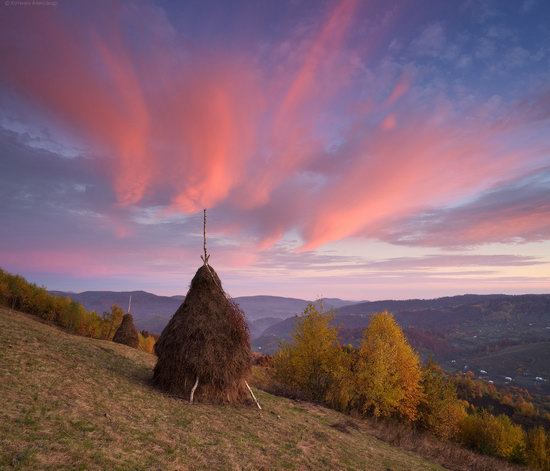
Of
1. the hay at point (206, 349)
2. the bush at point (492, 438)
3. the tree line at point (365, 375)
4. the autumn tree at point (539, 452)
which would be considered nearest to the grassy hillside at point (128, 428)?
the hay at point (206, 349)

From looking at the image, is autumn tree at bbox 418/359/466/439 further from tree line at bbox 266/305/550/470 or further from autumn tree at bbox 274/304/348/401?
autumn tree at bbox 274/304/348/401

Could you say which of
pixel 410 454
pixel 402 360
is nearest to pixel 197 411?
pixel 410 454

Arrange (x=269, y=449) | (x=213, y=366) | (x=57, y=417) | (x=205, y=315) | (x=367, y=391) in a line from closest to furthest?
1. (x=57, y=417)
2. (x=269, y=449)
3. (x=213, y=366)
4. (x=205, y=315)
5. (x=367, y=391)

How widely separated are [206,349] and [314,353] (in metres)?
25.2

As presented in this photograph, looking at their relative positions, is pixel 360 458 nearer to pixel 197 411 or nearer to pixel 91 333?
pixel 197 411

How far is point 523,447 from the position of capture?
2899 inches

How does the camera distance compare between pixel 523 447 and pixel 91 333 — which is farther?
pixel 91 333

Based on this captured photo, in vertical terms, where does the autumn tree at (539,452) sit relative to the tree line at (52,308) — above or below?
below

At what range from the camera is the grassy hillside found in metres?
8.59

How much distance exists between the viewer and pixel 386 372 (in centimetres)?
3622

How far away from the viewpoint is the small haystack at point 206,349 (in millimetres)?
17500

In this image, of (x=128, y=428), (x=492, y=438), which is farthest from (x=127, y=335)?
(x=492, y=438)

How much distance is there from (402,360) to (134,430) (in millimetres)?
34797

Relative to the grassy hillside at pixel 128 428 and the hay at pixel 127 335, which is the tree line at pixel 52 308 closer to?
the hay at pixel 127 335
